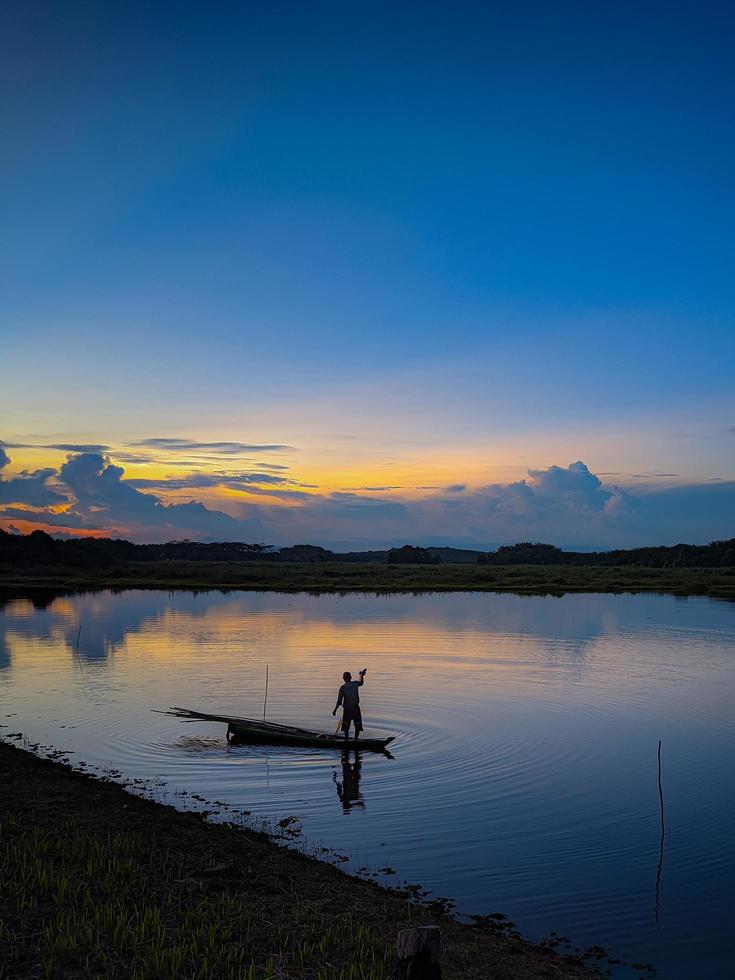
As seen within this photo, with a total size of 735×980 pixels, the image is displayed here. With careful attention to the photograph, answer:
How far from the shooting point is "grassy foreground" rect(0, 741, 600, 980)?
311 inches

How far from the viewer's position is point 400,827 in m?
13.7

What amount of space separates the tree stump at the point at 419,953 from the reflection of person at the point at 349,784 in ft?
28.6

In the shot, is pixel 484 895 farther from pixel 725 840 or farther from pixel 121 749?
pixel 121 749

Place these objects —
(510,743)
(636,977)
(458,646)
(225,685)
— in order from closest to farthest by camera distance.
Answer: (636,977), (510,743), (225,685), (458,646)

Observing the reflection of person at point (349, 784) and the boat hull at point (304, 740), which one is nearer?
the reflection of person at point (349, 784)

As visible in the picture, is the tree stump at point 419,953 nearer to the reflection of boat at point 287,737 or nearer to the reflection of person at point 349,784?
the reflection of person at point 349,784

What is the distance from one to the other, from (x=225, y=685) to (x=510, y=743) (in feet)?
36.7

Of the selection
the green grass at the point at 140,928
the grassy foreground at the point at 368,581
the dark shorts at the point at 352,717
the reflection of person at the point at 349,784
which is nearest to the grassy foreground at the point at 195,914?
the green grass at the point at 140,928

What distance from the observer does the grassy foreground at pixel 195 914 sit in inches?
311

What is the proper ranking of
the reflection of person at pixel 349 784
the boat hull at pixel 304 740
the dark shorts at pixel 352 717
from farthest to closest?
the dark shorts at pixel 352 717 < the boat hull at pixel 304 740 < the reflection of person at pixel 349 784

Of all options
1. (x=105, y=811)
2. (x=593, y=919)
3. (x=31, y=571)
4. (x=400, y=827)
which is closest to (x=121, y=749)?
(x=105, y=811)

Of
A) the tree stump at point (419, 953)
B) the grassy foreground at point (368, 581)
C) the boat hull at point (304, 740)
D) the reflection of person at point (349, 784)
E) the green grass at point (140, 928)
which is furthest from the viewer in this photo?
the grassy foreground at point (368, 581)

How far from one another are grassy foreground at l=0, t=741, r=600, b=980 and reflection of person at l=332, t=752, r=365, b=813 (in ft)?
8.85

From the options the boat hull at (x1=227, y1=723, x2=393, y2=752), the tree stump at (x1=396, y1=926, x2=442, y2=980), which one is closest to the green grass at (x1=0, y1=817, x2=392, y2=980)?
the tree stump at (x1=396, y1=926, x2=442, y2=980)
